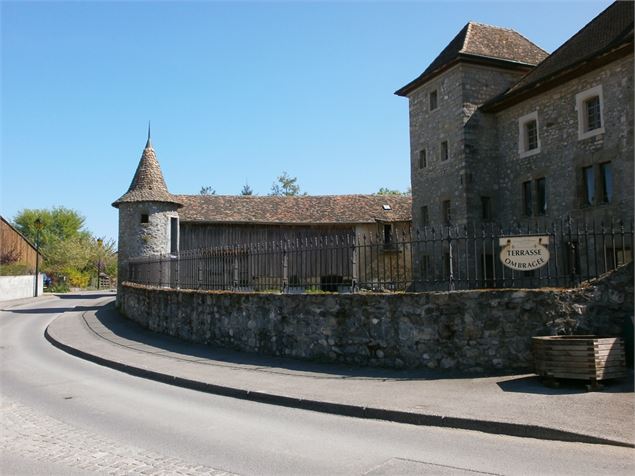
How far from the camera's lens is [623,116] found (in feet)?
62.2

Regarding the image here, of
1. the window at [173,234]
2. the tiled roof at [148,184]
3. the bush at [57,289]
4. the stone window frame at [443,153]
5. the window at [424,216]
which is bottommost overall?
the bush at [57,289]

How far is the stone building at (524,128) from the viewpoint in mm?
19531

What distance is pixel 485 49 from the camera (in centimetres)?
2669

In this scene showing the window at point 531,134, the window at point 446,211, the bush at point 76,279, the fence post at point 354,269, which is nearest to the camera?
the fence post at point 354,269

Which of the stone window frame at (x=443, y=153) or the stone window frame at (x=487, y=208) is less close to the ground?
the stone window frame at (x=443, y=153)

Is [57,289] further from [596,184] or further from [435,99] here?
[596,184]

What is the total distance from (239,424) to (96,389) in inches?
158

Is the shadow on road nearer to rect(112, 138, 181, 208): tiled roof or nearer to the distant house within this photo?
rect(112, 138, 181, 208): tiled roof

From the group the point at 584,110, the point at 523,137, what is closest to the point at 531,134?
the point at 523,137

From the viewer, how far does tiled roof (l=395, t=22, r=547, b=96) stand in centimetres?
2617

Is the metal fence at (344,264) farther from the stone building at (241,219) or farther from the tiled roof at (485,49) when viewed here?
the tiled roof at (485,49)

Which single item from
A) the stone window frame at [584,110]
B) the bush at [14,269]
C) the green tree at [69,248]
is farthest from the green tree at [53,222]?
the stone window frame at [584,110]

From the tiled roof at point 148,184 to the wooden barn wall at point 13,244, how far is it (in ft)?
76.9

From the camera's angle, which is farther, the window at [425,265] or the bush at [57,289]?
the bush at [57,289]
